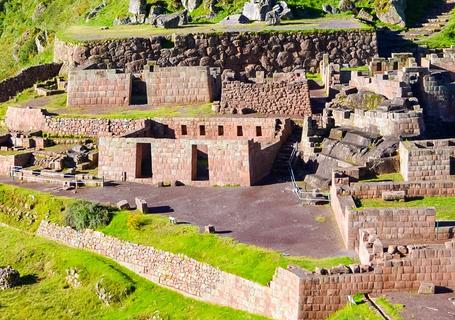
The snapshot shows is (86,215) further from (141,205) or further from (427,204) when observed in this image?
(427,204)

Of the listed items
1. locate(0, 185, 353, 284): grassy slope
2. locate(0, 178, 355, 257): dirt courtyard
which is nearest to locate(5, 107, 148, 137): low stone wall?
locate(0, 178, 355, 257): dirt courtyard

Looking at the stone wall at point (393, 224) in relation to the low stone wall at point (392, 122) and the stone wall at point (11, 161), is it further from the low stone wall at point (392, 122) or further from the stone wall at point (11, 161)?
the stone wall at point (11, 161)

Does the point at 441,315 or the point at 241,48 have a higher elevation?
the point at 241,48

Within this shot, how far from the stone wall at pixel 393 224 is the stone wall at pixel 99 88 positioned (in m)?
20.6

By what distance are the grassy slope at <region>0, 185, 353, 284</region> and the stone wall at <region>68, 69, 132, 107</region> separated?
33.3 feet

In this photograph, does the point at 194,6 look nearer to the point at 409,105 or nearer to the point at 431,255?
the point at 409,105

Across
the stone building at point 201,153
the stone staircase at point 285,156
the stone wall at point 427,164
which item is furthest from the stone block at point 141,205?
the stone wall at point 427,164

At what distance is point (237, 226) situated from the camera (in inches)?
1406

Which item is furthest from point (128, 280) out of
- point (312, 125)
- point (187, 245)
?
point (312, 125)

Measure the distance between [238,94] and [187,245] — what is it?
14.0 meters

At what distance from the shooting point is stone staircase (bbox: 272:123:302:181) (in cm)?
4153

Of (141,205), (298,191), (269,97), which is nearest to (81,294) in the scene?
(141,205)

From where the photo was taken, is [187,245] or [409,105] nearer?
[187,245]

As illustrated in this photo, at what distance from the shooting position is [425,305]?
2872 centimetres
